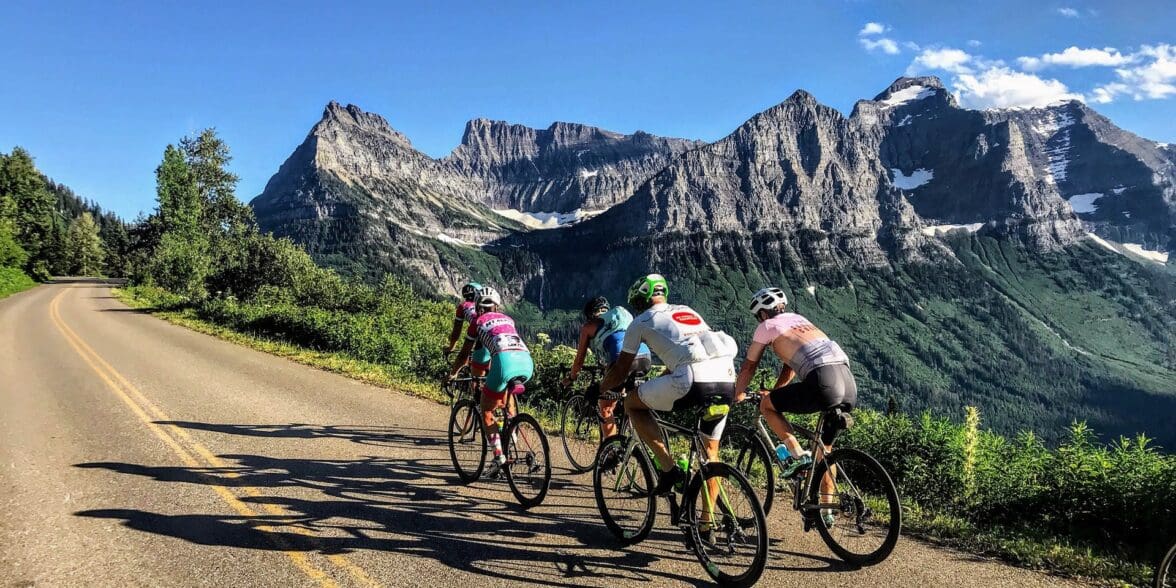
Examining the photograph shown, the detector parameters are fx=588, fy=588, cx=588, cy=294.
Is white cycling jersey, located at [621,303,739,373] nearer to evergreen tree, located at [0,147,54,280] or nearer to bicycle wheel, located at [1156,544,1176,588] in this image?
bicycle wheel, located at [1156,544,1176,588]

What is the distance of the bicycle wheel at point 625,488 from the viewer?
6625 mm

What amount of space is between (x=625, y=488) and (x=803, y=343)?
2.66 meters

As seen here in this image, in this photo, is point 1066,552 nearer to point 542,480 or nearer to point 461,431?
point 542,480

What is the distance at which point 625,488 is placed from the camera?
695cm

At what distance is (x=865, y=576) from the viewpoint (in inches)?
239

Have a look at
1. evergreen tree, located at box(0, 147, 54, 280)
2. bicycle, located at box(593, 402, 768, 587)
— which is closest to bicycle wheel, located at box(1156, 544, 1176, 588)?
bicycle, located at box(593, 402, 768, 587)

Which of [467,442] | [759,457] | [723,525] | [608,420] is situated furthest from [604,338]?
[723,525]

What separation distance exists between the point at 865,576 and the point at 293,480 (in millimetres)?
7764

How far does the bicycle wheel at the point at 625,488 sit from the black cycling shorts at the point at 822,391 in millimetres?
1797

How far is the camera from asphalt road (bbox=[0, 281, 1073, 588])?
6004 millimetres

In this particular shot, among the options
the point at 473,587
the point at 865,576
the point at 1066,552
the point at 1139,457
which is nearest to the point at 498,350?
the point at 473,587

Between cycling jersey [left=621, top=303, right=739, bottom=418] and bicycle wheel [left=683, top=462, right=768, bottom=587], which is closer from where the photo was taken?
bicycle wheel [left=683, top=462, right=768, bottom=587]

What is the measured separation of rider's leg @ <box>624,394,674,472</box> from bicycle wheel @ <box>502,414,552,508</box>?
156 centimetres

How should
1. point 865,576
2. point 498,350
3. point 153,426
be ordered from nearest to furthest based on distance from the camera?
point 865,576, point 498,350, point 153,426
